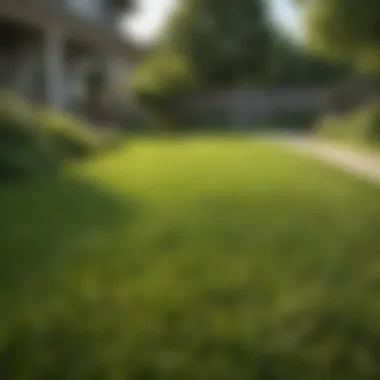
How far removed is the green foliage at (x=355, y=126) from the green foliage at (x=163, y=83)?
5.49ft

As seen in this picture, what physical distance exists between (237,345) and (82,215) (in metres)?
1.53

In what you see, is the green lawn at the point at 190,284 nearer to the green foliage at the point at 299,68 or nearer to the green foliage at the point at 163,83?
the green foliage at the point at 299,68

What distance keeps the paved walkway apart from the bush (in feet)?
6.60

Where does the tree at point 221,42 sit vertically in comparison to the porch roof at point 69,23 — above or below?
below

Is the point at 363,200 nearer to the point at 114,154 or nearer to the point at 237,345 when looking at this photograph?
the point at 237,345

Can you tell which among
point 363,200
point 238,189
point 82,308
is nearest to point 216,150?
point 238,189

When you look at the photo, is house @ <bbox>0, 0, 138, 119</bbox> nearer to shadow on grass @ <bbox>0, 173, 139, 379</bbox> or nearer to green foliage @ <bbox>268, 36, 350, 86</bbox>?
green foliage @ <bbox>268, 36, 350, 86</bbox>

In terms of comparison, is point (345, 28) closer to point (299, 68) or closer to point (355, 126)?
point (299, 68)

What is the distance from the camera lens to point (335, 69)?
6.50 m

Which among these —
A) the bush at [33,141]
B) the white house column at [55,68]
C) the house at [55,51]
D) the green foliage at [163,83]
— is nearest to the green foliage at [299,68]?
the green foliage at [163,83]

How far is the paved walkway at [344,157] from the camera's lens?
4.33 m

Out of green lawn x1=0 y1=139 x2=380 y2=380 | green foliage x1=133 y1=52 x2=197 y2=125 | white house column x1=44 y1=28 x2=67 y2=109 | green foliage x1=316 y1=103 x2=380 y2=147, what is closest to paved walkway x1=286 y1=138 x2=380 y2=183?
green foliage x1=316 y1=103 x2=380 y2=147

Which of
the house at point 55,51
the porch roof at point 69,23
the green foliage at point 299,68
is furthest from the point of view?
the house at point 55,51

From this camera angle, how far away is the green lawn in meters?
1.88
